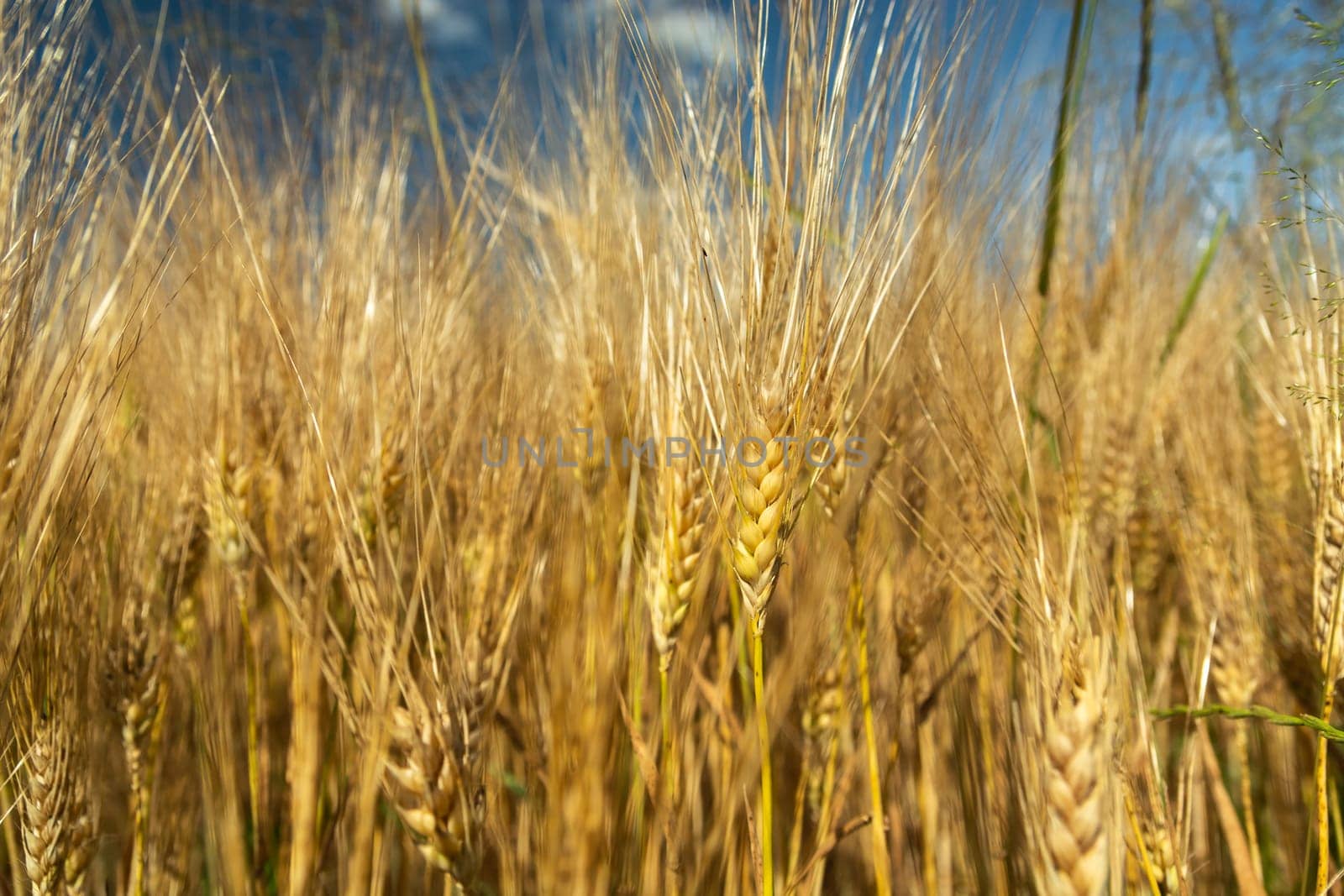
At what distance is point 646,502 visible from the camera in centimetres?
87

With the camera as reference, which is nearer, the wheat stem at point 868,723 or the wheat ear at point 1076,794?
the wheat ear at point 1076,794

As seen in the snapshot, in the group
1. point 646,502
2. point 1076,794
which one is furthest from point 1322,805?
point 646,502

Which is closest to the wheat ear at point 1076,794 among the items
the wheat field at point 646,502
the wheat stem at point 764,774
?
the wheat field at point 646,502

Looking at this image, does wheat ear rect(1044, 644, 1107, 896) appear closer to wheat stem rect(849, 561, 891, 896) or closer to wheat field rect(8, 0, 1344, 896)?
wheat field rect(8, 0, 1344, 896)

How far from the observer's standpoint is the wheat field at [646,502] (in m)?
0.59

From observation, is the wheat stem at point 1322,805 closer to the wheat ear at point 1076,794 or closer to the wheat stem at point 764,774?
the wheat ear at point 1076,794

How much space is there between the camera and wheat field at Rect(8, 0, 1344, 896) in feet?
1.94

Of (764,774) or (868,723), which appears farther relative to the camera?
(868,723)

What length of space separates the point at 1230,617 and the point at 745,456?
786 mm

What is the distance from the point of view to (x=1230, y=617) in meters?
0.95

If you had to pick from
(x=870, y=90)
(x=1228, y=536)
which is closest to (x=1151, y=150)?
(x=1228, y=536)

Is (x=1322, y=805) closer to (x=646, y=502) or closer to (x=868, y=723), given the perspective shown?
(x=868, y=723)

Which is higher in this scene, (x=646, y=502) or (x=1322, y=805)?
(x=646, y=502)

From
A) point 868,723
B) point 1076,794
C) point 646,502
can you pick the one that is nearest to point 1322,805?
point 1076,794
